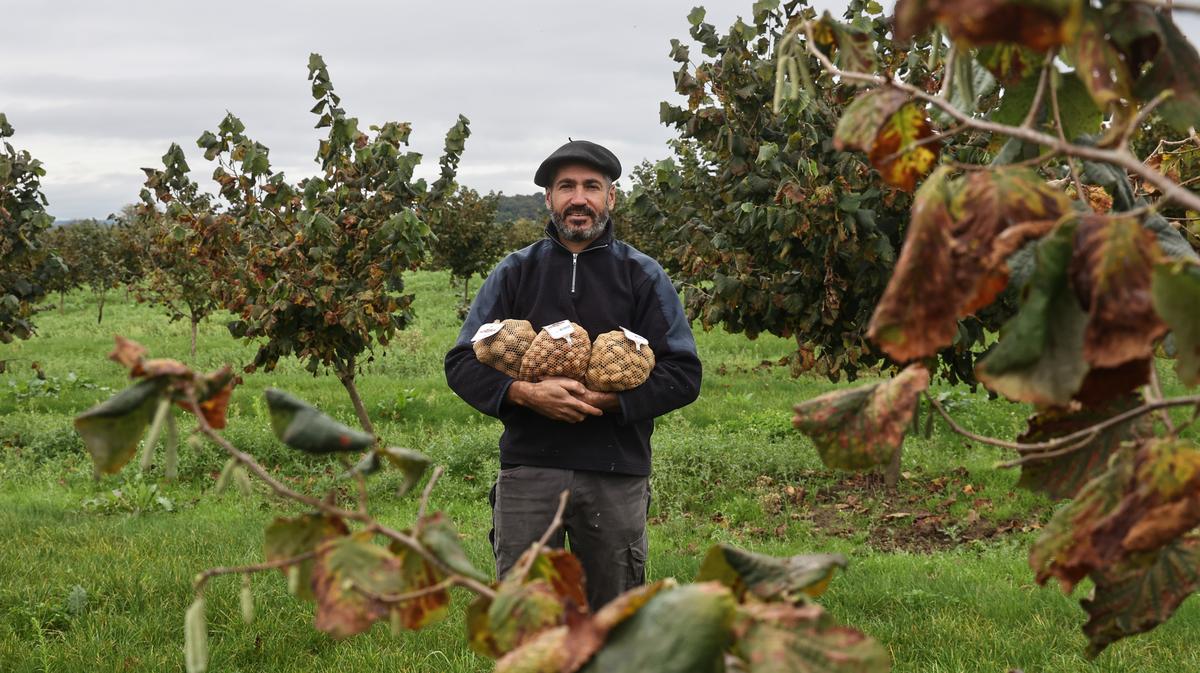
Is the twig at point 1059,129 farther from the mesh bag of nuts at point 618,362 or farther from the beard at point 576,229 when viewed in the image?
the beard at point 576,229

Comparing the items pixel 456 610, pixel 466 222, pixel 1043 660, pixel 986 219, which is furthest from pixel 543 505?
pixel 466 222

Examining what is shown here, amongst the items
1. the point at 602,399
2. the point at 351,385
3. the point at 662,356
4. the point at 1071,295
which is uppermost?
the point at 1071,295

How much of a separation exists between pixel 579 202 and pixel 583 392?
2.53ft

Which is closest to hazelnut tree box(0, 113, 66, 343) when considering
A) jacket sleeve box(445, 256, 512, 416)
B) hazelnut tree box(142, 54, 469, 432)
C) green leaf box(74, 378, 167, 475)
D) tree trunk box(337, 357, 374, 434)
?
hazelnut tree box(142, 54, 469, 432)

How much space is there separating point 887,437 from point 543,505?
2626 millimetres

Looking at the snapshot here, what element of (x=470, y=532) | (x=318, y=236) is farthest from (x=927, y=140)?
(x=318, y=236)

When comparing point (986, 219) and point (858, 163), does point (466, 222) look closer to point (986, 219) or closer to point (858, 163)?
point (858, 163)

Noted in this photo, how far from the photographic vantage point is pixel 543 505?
132 inches

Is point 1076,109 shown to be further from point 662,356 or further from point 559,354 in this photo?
point 662,356

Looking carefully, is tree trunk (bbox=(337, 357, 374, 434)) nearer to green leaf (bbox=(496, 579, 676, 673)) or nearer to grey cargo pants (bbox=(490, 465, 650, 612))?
grey cargo pants (bbox=(490, 465, 650, 612))

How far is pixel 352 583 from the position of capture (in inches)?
29.0

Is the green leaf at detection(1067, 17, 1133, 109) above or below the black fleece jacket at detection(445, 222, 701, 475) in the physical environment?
above

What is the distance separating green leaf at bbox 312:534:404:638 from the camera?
28.5 inches

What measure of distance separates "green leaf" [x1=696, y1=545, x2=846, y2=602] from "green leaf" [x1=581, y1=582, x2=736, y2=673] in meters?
0.14
